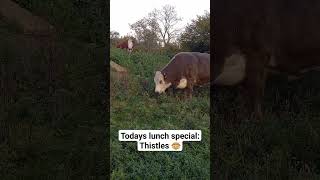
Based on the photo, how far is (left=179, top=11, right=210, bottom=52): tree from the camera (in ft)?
15.8

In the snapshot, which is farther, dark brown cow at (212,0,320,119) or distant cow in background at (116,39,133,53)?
dark brown cow at (212,0,320,119)

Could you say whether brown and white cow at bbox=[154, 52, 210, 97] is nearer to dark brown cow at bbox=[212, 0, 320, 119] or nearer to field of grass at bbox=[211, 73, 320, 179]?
dark brown cow at bbox=[212, 0, 320, 119]

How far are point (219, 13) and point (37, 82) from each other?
1.86 m

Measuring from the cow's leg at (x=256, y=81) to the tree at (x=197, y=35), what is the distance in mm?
638

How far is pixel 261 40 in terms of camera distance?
213 inches

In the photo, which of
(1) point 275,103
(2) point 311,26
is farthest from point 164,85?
(2) point 311,26

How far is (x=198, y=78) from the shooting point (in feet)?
16.5

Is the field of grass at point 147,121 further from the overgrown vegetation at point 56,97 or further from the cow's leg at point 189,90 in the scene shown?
the overgrown vegetation at point 56,97

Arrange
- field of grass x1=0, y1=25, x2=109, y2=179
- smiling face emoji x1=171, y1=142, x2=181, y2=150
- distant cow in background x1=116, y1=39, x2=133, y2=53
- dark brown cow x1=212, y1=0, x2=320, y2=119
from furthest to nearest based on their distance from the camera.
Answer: dark brown cow x1=212, y1=0, x2=320, y2=119, field of grass x1=0, y1=25, x2=109, y2=179, distant cow in background x1=116, y1=39, x2=133, y2=53, smiling face emoji x1=171, y1=142, x2=181, y2=150

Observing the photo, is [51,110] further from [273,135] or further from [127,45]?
[273,135]

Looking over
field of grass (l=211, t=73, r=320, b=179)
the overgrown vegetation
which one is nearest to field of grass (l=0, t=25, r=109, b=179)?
the overgrown vegetation

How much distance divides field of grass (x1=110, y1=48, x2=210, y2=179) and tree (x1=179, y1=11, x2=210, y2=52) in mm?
239

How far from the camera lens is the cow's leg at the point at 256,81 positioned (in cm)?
543

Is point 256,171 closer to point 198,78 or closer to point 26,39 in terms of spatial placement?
point 198,78
